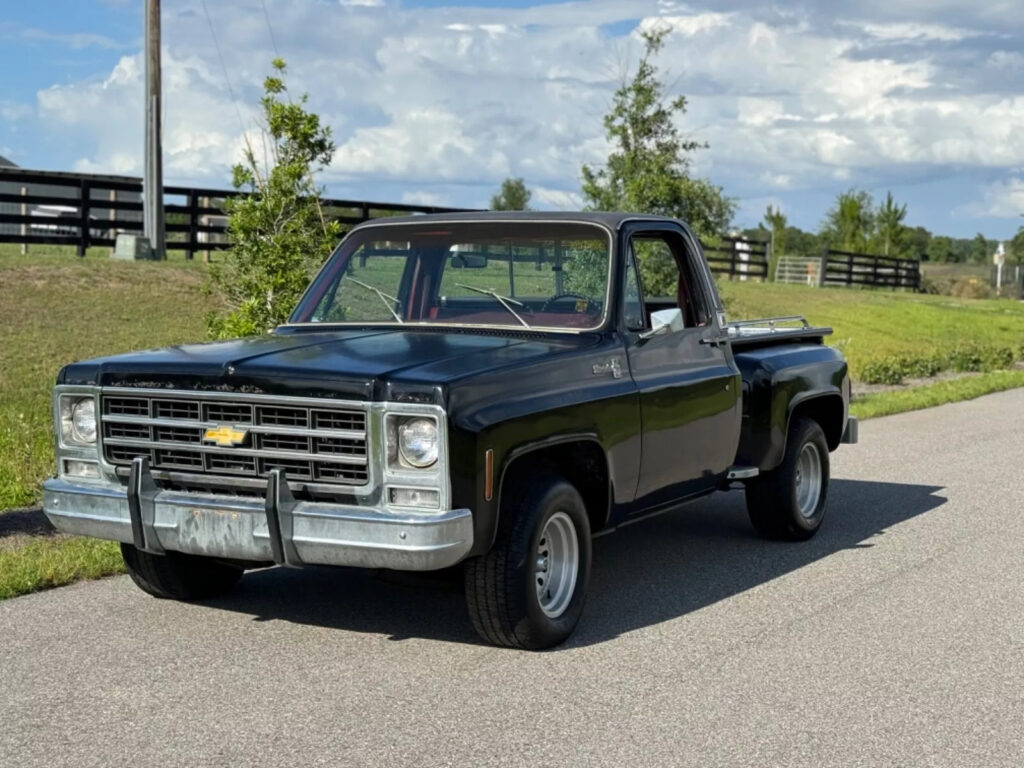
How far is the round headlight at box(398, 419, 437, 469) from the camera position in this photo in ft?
18.8

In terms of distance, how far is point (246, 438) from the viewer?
604 cm

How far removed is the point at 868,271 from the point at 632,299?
47780 mm

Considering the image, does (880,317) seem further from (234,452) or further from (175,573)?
(234,452)

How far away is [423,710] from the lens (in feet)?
17.7

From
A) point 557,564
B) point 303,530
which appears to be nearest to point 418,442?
point 303,530

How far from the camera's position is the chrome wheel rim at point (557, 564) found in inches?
252

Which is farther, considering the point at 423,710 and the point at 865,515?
the point at 865,515

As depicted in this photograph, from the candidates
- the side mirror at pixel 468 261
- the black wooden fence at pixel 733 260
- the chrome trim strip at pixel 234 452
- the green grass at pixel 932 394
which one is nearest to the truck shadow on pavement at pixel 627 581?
the chrome trim strip at pixel 234 452

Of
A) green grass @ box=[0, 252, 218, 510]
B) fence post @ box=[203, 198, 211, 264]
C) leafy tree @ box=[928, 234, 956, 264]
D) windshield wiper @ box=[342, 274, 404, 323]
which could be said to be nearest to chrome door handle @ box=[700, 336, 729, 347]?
windshield wiper @ box=[342, 274, 404, 323]

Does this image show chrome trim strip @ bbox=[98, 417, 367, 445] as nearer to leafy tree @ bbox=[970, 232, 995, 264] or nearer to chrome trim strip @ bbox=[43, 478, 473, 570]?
chrome trim strip @ bbox=[43, 478, 473, 570]

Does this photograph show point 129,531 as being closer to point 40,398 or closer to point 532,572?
point 532,572

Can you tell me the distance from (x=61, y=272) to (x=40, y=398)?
7998mm

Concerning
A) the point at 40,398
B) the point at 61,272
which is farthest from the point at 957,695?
the point at 61,272

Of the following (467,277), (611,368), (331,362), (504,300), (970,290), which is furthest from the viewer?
(970,290)
